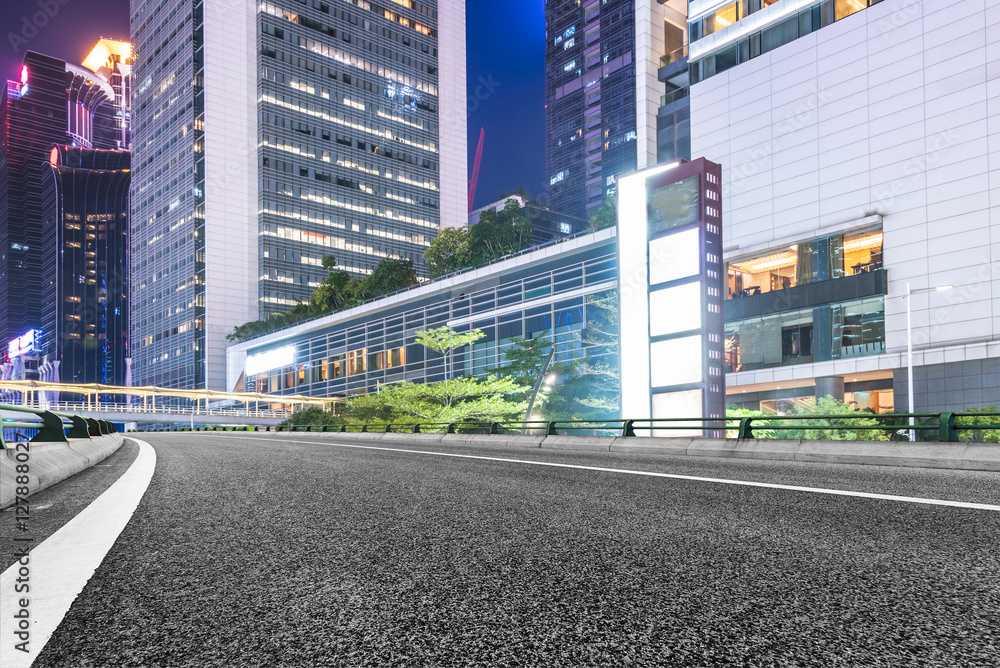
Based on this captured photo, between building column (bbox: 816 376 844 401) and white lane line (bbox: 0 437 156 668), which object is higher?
white lane line (bbox: 0 437 156 668)

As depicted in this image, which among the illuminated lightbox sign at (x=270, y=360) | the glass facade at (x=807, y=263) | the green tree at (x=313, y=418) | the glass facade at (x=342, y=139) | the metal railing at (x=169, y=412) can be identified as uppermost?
the glass facade at (x=342, y=139)

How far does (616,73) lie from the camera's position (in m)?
184

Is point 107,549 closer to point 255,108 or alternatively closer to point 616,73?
point 255,108

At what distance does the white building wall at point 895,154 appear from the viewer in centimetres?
3916

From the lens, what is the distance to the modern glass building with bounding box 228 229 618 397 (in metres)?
52.4

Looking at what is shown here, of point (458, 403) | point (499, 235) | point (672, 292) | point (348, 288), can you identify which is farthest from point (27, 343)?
point (672, 292)

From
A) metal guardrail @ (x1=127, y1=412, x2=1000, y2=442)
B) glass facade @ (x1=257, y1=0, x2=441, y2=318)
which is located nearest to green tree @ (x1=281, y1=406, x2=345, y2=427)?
metal guardrail @ (x1=127, y1=412, x2=1000, y2=442)

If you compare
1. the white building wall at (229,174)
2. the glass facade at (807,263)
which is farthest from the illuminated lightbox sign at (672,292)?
the white building wall at (229,174)

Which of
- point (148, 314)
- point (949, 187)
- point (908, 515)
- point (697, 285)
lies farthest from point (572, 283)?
point (148, 314)

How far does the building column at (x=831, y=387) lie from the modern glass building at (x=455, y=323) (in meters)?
13.6

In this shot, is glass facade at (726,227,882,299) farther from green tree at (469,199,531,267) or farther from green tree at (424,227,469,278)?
green tree at (424,227,469,278)

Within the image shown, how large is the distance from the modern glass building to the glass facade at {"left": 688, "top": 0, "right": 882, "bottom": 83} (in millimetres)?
15671

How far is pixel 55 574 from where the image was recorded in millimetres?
3561

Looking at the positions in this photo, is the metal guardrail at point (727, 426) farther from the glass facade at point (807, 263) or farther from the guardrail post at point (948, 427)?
the glass facade at point (807, 263)
